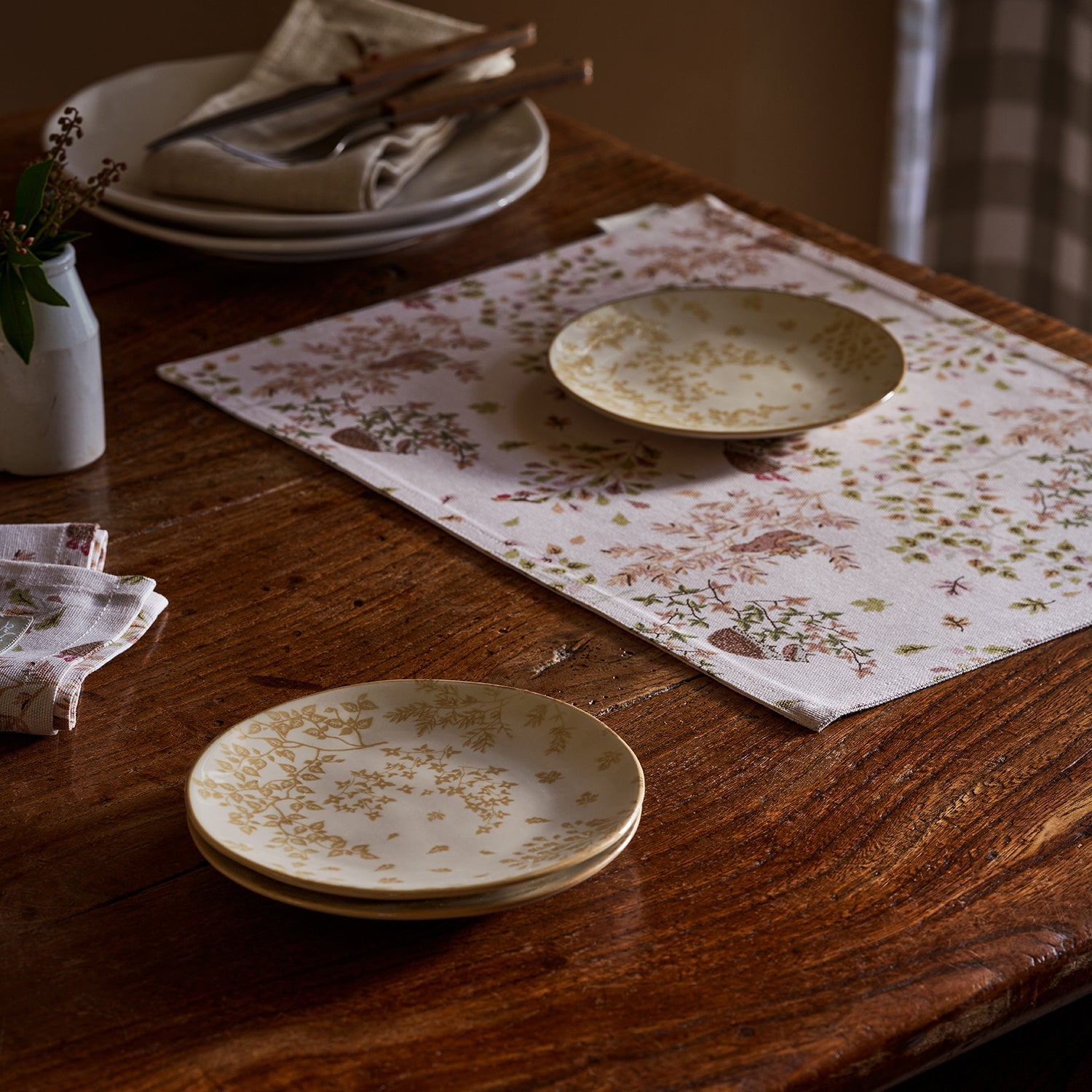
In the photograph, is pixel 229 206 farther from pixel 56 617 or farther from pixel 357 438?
pixel 56 617

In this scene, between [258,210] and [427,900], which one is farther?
[258,210]

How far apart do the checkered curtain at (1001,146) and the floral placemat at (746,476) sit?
119 centimetres

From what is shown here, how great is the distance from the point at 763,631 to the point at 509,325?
45 cm

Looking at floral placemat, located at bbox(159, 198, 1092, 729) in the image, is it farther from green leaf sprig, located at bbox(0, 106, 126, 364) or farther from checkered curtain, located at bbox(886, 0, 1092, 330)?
checkered curtain, located at bbox(886, 0, 1092, 330)

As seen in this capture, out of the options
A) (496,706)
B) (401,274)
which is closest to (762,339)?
(401,274)

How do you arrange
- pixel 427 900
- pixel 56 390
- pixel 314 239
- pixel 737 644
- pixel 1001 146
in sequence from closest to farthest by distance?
pixel 427 900
pixel 737 644
pixel 56 390
pixel 314 239
pixel 1001 146

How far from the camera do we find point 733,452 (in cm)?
96

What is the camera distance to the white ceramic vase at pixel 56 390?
34.4 inches

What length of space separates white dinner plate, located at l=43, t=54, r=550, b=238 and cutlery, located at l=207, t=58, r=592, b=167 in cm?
4

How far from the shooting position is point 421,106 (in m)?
1.29

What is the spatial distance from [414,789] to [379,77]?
0.87 metres

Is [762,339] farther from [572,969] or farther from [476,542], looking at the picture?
[572,969]

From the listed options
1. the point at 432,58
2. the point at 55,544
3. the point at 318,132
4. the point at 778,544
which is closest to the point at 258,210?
the point at 318,132

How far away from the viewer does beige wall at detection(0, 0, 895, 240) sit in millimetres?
2514
